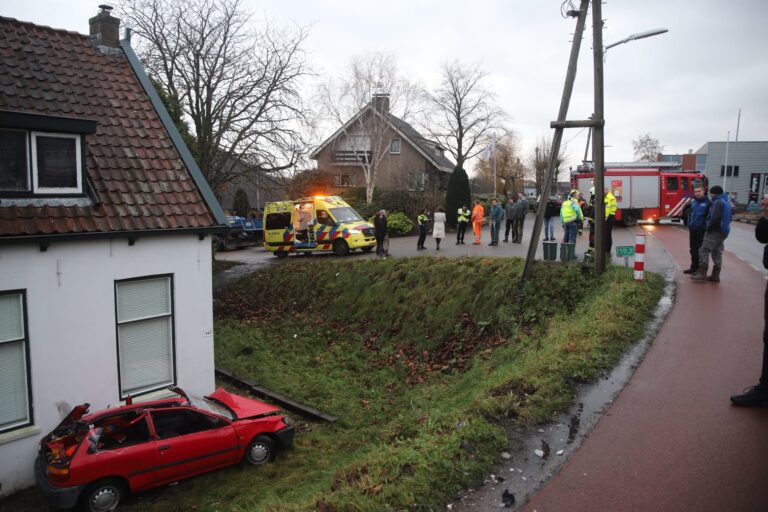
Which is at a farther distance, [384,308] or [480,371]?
[384,308]

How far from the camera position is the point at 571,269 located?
12180 mm

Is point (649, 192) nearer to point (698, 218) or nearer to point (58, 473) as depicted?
point (698, 218)

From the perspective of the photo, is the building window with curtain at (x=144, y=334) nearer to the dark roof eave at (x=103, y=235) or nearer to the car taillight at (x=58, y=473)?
the dark roof eave at (x=103, y=235)

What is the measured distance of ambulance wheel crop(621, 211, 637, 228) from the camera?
28.2m

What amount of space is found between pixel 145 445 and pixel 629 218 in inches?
1052

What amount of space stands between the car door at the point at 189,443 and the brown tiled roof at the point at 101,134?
3108mm

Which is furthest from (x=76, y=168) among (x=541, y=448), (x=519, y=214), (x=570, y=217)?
(x=519, y=214)

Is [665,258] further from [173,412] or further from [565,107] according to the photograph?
[173,412]

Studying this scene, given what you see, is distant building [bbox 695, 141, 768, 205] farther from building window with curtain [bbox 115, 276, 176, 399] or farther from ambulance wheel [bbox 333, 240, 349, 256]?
building window with curtain [bbox 115, 276, 176, 399]

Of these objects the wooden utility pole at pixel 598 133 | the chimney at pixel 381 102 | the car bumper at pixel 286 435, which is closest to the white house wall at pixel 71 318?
the car bumper at pixel 286 435

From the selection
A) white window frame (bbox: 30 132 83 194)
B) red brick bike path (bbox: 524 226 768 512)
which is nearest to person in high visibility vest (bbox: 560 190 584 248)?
red brick bike path (bbox: 524 226 768 512)

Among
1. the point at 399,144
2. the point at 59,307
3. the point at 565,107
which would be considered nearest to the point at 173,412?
the point at 59,307

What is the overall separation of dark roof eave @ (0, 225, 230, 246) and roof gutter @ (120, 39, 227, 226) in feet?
1.10

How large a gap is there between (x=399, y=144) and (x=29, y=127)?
122ft
